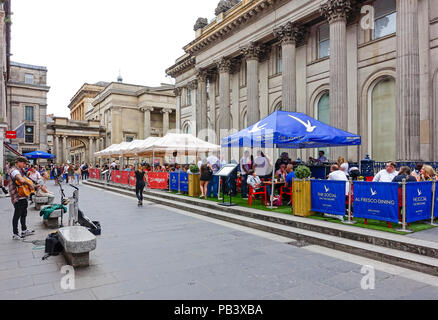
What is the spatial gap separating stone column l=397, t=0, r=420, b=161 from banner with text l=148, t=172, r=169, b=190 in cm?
1132

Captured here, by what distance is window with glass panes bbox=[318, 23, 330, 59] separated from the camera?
19016 millimetres

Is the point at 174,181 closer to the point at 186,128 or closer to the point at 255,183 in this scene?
the point at 255,183

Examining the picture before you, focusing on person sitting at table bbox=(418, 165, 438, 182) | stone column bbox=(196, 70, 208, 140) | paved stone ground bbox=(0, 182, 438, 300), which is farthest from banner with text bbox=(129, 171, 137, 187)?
person sitting at table bbox=(418, 165, 438, 182)

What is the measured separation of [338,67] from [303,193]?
10.5 m

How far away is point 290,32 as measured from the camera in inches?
757

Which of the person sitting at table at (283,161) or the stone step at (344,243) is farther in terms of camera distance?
the person sitting at table at (283,161)

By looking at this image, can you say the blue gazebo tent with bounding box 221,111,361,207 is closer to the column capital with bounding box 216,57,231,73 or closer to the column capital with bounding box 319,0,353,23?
the column capital with bounding box 319,0,353,23

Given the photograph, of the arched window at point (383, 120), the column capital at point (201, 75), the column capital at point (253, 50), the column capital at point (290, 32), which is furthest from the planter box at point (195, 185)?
the column capital at point (201, 75)

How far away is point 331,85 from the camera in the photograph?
16594 millimetres

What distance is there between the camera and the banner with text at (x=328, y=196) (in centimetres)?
775

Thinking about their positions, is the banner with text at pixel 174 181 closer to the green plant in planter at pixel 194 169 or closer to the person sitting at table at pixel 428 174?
the green plant in planter at pixel 194 169

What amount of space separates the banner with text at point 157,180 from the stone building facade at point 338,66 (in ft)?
28.1

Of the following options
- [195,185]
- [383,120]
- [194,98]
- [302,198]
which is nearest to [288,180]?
[302,198]
